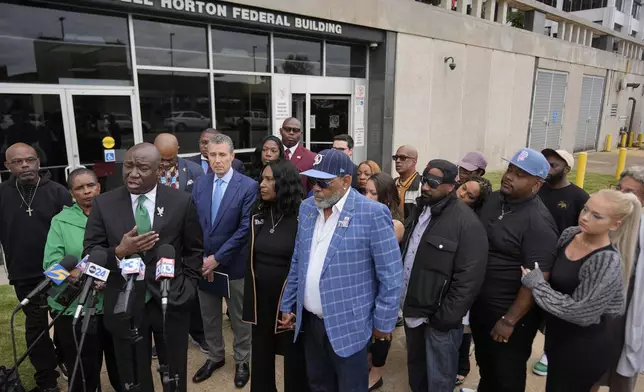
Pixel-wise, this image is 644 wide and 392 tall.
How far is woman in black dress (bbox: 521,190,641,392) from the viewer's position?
2338 mm

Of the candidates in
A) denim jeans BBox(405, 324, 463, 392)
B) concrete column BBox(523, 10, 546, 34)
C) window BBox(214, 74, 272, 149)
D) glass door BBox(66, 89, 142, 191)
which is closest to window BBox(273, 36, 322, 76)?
window BBox(214, 74, 272, 149)

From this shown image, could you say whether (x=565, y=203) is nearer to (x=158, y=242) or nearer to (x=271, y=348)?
(x=271, y=348)

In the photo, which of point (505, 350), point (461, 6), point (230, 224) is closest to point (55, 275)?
point (230, 224)

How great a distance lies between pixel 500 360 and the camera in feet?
9.26

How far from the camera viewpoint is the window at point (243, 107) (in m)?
8.20

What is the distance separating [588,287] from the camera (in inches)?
92.7

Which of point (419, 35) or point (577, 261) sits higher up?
point (419, 35)

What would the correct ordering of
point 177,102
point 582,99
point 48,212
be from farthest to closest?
point 582,99
point 177,102
point 48,212

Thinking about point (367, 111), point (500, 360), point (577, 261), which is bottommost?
point (500, 360)

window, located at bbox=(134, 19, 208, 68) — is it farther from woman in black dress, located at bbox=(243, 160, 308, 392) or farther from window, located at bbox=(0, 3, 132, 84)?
woman in black dress, located at bbox=(243, 160, 308, 392)

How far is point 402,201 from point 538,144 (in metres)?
15.2

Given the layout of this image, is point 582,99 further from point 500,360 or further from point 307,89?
point 500,360

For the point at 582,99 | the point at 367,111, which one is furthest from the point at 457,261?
the point at 582,99

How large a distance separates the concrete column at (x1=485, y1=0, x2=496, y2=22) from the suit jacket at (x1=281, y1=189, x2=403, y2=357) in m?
13.0
